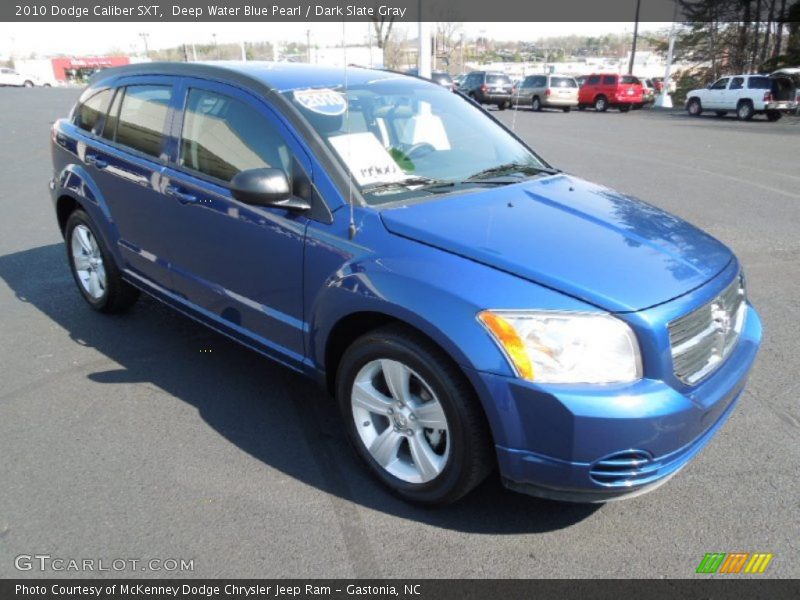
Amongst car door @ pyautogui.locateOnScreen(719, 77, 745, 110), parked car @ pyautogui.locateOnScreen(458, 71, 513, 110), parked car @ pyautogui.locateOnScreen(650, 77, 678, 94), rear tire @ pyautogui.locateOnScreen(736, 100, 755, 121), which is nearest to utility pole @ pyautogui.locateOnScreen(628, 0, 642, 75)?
parked car @ pyautogui.locateOnScreen(650, 77, 678, 94)

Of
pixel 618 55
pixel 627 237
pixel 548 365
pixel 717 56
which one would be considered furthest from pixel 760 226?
pixel 618 55

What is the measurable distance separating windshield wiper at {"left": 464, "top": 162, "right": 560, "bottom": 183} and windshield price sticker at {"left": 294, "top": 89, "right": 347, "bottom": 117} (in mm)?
755

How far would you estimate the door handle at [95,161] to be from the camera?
14.1ft

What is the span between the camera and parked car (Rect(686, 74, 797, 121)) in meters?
23.6

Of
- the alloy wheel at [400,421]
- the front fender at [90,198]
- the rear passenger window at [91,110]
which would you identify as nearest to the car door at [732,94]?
the rear passenger window at [91,110]

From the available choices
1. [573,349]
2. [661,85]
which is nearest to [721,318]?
[573,349]

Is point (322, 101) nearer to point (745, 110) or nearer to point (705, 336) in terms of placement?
point (705, 336)

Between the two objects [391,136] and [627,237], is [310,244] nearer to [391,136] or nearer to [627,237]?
[391,136]

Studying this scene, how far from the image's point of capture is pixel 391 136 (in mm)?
3363

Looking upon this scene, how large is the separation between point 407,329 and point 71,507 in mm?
1655

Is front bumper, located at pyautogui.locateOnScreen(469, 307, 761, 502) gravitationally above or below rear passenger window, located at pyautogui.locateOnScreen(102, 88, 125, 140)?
below

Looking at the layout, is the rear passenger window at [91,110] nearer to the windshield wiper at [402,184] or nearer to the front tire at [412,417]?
the windshield wiper at [402,184]

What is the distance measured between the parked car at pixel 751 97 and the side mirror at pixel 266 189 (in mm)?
25941

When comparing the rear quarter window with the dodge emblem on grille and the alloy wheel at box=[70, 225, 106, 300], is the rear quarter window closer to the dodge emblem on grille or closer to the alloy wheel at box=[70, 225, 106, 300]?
the dodge emblem on grille
